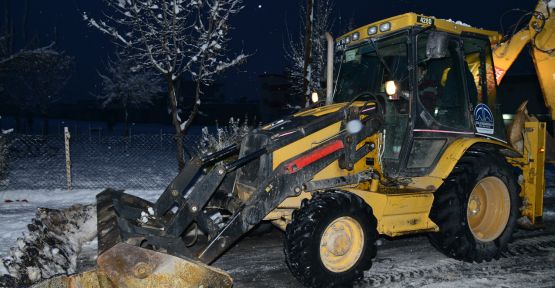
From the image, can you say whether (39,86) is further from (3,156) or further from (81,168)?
(3,156)

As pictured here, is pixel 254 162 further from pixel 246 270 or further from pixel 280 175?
pixel 246 270

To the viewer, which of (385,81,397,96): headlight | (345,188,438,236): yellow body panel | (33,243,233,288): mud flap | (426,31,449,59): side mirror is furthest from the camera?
(385,81,397,96): headlight

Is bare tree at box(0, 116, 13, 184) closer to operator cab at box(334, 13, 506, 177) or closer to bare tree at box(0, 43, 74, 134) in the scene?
operator cab at box(334, 13, 506, 177)

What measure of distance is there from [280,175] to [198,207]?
0.88m

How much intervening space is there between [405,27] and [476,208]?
259cm

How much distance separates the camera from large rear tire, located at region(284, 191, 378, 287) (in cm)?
445

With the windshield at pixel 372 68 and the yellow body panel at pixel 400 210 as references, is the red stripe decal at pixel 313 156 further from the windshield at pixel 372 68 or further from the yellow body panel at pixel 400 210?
the windshield at pixel 372 68

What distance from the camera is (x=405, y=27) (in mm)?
5422

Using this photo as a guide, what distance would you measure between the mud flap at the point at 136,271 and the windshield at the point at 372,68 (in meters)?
2.95

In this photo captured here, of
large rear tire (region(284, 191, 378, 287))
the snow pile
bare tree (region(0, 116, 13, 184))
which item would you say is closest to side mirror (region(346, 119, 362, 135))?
large rear tire (region(284, 191, 378, 287))

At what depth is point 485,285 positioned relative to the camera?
195 inches

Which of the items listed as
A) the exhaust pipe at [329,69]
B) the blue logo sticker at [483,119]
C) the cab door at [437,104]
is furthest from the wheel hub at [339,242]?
the blue logo sticker at [483,119]

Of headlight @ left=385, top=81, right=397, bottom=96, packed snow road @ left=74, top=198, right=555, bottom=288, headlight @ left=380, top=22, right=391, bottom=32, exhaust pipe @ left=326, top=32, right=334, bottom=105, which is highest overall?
headlight @ left=380, top=22, right=391, bottom=32

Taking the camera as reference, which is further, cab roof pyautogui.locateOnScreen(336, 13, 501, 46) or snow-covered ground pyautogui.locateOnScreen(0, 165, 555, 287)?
cab roof pyautogui.locateOnScreen(336, 13, 501, 46)
